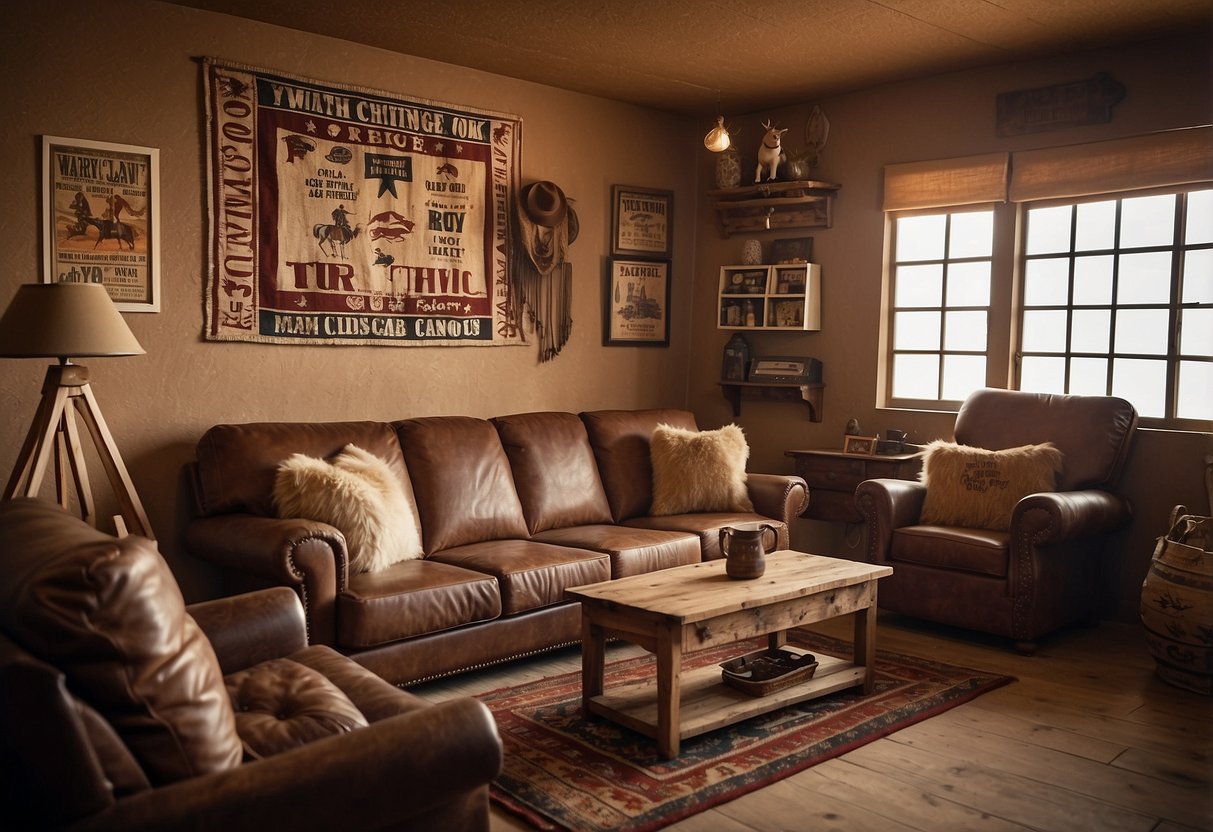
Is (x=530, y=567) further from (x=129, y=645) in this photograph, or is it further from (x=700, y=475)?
(x=129, y=645)

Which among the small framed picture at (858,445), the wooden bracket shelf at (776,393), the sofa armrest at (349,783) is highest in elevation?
the wooden bracket shelf at (776,393)

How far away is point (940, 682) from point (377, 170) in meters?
3.25

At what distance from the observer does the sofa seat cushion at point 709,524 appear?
437 centimetres

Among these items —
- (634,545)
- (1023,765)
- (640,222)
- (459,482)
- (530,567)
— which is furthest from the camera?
(640,222)

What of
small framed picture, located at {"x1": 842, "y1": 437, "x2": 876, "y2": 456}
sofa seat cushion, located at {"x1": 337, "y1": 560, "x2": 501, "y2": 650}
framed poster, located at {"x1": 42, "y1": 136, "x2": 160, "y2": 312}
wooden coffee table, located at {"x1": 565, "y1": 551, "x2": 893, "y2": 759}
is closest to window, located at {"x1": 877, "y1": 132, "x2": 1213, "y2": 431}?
small framed picture, located at {"x1": 842, "y1": 437, "x2": 876, "y2": 456}

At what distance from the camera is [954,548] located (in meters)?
4.13

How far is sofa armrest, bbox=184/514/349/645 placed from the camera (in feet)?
10.5

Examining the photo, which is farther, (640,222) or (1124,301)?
(640,222)

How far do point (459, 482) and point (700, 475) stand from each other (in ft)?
3.94

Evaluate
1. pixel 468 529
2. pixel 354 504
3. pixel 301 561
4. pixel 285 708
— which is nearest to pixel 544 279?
pixel 468 529

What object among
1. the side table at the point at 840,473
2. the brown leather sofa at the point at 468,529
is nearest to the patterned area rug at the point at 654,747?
the brown leather sofa at the point at 468,529

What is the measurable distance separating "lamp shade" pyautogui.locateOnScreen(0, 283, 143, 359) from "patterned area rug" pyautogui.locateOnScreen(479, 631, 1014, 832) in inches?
69.2

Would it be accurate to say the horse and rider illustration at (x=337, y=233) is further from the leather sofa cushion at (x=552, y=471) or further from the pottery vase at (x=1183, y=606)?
the pottery vase at (x=1183, y=606)

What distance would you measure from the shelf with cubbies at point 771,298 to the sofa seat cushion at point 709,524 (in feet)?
4.22
